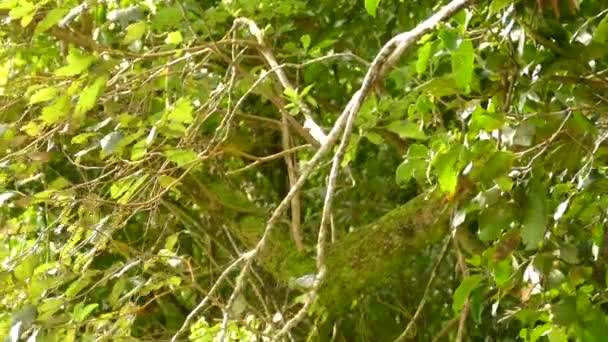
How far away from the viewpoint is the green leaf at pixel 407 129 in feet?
6.46

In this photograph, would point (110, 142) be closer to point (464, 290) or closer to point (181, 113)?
point (181, 113)

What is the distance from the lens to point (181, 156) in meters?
2.01

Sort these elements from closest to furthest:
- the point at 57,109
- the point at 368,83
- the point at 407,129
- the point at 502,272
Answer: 1. the point at 368,83
2. the point at 502,272
3. the point at 57,109
4. the point at 407,129

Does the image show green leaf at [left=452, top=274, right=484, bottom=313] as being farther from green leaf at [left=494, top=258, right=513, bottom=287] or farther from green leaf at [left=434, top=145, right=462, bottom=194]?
green leaf at [left=434, top=145, right=462, bottom=194]

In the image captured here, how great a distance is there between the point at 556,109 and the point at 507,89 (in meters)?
0.08

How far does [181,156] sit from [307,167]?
72cm

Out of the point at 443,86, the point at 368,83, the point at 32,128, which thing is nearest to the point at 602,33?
the point at 443,86

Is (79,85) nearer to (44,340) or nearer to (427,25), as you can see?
(44,340)

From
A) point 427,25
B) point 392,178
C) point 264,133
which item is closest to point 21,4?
point 427,25

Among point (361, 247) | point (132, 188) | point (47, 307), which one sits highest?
point (132, 188)

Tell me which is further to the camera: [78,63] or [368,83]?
[78,63]

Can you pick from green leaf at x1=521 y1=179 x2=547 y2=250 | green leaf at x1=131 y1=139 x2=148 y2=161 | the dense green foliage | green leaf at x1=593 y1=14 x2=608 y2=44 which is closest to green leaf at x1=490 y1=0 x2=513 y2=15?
the dense green foliage

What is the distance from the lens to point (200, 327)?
93.1 inches

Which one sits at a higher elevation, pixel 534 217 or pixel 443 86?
pixel 443 86
